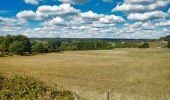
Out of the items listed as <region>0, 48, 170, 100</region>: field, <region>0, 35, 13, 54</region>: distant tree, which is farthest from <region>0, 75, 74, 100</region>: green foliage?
<region>0, 35, 13, 54</region>: distant tree

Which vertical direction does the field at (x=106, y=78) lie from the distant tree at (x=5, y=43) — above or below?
below

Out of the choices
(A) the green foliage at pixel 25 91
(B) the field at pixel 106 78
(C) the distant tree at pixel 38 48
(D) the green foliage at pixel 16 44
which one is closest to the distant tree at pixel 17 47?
(D) the green foliage at pixel 16 44

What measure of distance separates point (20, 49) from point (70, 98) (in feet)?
370

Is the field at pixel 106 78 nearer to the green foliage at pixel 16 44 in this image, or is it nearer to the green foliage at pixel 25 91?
the green foliage at pixel 25 91

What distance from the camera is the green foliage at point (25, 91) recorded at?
12656mm

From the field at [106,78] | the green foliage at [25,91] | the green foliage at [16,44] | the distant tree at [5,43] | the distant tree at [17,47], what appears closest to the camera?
the green foliage at [25,91]

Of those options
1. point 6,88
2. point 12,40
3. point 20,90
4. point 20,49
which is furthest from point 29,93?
point 12,40

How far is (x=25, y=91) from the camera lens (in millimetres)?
13289

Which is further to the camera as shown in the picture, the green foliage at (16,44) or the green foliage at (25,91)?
the green foliage at (16,44)

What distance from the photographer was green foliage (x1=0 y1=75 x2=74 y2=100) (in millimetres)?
12656

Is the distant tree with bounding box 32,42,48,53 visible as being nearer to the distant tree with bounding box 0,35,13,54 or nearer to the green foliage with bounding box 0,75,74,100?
the distant tree with bounding box 0,35,13,54

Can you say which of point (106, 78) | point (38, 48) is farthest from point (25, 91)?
point (38, 48)

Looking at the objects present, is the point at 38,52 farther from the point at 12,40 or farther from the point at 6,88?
the point at 6,88

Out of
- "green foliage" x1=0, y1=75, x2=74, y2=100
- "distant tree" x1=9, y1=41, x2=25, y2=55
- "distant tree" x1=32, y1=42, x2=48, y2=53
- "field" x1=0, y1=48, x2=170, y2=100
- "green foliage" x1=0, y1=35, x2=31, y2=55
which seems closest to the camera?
"green foliage" x1=0, y1=75, x2=74, y2=100
